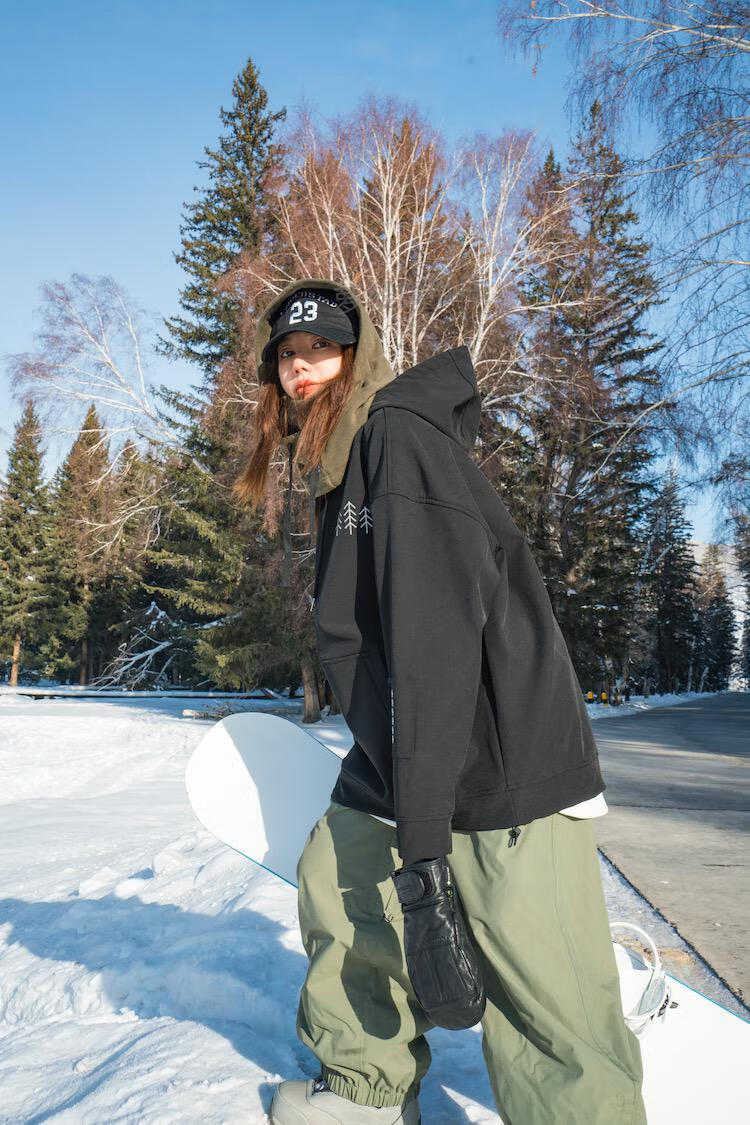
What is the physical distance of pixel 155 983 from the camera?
102 inches

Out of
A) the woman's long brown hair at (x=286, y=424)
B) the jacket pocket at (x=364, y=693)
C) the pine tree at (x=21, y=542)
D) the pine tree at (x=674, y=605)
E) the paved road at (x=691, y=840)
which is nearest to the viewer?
the jacket pocket at (x=364, y=693)

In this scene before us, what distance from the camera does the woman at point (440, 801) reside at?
1.33 meters

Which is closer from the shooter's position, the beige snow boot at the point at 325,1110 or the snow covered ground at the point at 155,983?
the beige snow boot at the point at 325,1110

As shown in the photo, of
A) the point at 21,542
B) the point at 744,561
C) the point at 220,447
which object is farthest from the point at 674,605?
the point at 220,447

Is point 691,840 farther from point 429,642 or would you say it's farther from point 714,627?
point 714,627

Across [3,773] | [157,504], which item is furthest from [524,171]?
[3,773]

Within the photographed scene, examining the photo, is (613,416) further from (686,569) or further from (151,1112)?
(686,569)

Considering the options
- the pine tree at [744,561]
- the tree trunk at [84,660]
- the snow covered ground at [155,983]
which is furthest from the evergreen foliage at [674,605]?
the snow covered ground at [155,983]

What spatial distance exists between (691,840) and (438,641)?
4272 mm

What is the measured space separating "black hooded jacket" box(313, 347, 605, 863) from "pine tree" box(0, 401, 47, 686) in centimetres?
4102

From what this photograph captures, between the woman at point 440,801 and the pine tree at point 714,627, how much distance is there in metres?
71.5

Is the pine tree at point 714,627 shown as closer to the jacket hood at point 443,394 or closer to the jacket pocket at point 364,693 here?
the jacket hood at point 443,394

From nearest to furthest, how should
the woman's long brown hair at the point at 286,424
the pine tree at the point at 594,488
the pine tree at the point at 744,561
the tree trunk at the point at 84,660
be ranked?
the woman's long brown hair at the point at 286,424 < the pine tree at the point at 744,561 < the pine tree at the point at 594,488 < the tree trunk at the point at 84,660

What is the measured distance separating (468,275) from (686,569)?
45900 millimetres
